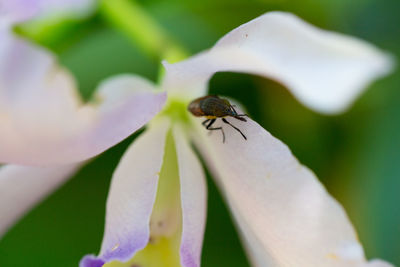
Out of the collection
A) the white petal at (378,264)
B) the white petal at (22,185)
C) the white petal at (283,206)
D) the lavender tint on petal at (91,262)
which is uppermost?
the white petal at (22,185)

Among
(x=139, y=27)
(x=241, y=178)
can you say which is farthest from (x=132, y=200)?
(x=139, y=27)


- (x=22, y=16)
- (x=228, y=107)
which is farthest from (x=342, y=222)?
(x=22, y=16)

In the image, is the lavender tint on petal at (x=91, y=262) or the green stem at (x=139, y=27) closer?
the lavender tint on petal at (x=91, y=262)

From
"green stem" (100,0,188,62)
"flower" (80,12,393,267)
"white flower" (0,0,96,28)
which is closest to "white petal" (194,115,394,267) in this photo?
"flower" (80,12,393,267)

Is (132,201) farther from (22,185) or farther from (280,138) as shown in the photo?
(280,138)

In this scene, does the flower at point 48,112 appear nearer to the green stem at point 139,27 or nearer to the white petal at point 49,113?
the white petal at point 49,113

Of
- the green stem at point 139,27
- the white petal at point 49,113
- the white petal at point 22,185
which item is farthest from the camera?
the green stem at point 139,27

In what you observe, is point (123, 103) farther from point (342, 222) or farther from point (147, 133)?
point (342, 222)

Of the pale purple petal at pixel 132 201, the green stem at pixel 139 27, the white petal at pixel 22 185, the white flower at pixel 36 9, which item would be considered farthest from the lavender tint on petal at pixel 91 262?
the green stem at pixel 139 27
